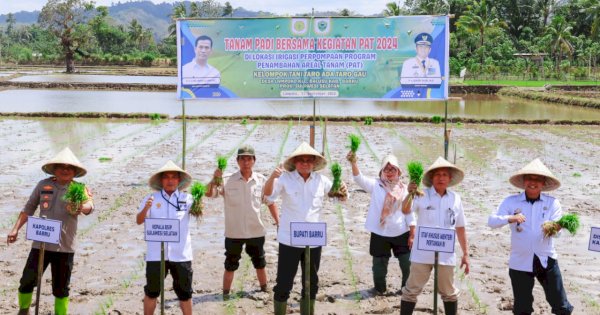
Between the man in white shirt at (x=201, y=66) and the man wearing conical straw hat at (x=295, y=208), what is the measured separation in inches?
168

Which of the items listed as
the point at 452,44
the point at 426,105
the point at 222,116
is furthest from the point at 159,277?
the point at 452,44

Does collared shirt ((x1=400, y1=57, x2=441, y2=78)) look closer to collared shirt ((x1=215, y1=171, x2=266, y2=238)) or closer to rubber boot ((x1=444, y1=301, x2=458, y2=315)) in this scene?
collared shirt ((x1=215, y1=171, x2=266, y2=238))

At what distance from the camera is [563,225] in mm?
4629

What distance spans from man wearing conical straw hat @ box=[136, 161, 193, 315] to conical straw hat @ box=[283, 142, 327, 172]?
0.86m

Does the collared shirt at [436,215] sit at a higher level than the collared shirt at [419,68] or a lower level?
lower

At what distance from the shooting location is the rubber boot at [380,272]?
6016mm

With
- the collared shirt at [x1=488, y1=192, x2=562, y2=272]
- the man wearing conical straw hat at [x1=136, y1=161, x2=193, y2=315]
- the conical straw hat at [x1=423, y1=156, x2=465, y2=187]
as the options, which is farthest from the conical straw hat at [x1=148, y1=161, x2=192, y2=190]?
the collared shirt at [x1=488, y1=192, x2=562, y2=272]

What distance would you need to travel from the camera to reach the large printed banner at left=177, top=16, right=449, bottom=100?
910 centimetres

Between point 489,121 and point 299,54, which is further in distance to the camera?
point 489,121

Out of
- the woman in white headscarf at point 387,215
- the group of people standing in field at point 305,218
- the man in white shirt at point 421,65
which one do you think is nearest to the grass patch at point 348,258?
the woman in white headscarf at point 387,215

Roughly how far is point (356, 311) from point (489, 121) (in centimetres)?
1878

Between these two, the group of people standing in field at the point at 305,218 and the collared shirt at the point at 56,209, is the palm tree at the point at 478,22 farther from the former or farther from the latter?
the collared shirt at the point at 56,209

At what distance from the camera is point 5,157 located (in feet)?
48.2

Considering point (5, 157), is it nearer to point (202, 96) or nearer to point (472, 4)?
point (202, 96)
